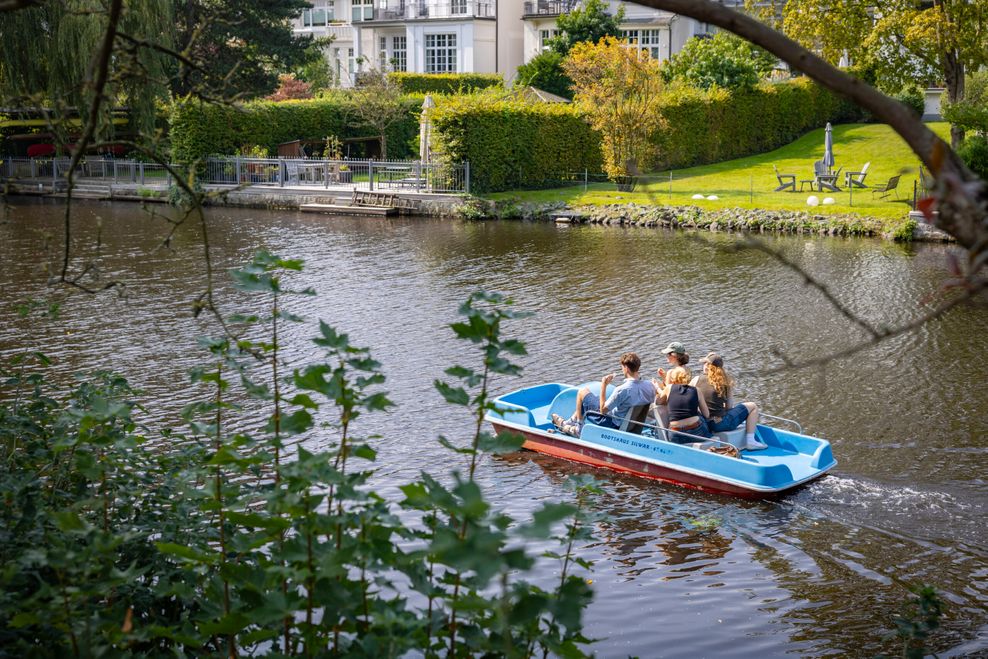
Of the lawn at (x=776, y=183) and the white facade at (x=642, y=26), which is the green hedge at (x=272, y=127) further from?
the lawn at (x=776, y=183)

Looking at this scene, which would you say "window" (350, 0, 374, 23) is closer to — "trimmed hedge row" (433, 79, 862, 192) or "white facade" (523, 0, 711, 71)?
"white facade" (523, 0, 711, 71)

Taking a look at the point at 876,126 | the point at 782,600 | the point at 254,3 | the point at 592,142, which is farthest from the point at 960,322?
the point at 254,3

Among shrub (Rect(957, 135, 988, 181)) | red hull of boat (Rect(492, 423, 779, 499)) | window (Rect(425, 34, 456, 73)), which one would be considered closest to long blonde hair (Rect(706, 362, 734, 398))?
red hull of boat (Rect(492, 423, 779, 499))

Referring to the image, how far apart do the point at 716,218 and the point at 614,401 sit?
64.2 feet

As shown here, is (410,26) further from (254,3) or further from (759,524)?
(759,524)

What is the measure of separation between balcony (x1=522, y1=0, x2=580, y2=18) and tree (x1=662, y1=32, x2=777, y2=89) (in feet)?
45.0

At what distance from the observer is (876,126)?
44.8 metres

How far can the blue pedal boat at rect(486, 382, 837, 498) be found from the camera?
1070 cm

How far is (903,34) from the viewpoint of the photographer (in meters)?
31.9

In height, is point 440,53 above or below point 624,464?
above

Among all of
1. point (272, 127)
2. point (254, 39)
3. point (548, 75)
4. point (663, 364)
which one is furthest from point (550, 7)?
point (663, 364)

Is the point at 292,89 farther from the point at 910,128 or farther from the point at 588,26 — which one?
the point at 910,128

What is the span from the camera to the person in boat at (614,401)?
11711 millimetres

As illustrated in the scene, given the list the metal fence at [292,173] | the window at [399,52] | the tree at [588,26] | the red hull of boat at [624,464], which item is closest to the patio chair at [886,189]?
the metal fence at [292,173]
